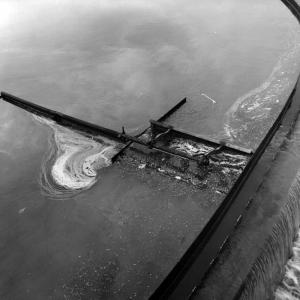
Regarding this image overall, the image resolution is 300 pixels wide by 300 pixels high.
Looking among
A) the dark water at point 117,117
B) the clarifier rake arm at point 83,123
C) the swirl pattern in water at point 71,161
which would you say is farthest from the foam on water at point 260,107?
the swirl pattern in water at point 71,161

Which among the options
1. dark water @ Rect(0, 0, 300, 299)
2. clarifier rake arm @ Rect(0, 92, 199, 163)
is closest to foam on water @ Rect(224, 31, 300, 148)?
dark water @ Rect(0, 0, 300, 299)

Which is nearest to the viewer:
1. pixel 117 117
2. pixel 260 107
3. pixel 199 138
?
pixel 199 138

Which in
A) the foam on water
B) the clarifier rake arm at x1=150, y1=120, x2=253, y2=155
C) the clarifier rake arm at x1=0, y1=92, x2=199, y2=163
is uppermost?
the foam on water

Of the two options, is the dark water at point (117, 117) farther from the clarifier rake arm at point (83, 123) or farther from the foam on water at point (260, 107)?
the clarifier rake arm at point (83, 123)

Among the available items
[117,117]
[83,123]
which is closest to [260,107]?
[117,117]

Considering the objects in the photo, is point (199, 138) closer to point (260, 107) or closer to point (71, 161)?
point (260, 107)

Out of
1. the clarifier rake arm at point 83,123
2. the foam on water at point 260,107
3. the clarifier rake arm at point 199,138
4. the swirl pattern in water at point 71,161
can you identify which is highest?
the foam on water at point 260,107

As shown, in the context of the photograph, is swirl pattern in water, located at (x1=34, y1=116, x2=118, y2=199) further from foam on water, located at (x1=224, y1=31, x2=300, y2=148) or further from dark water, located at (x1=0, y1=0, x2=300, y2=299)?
foam on water, located at (x1=224, y1=31, x2=300, y2=148)
